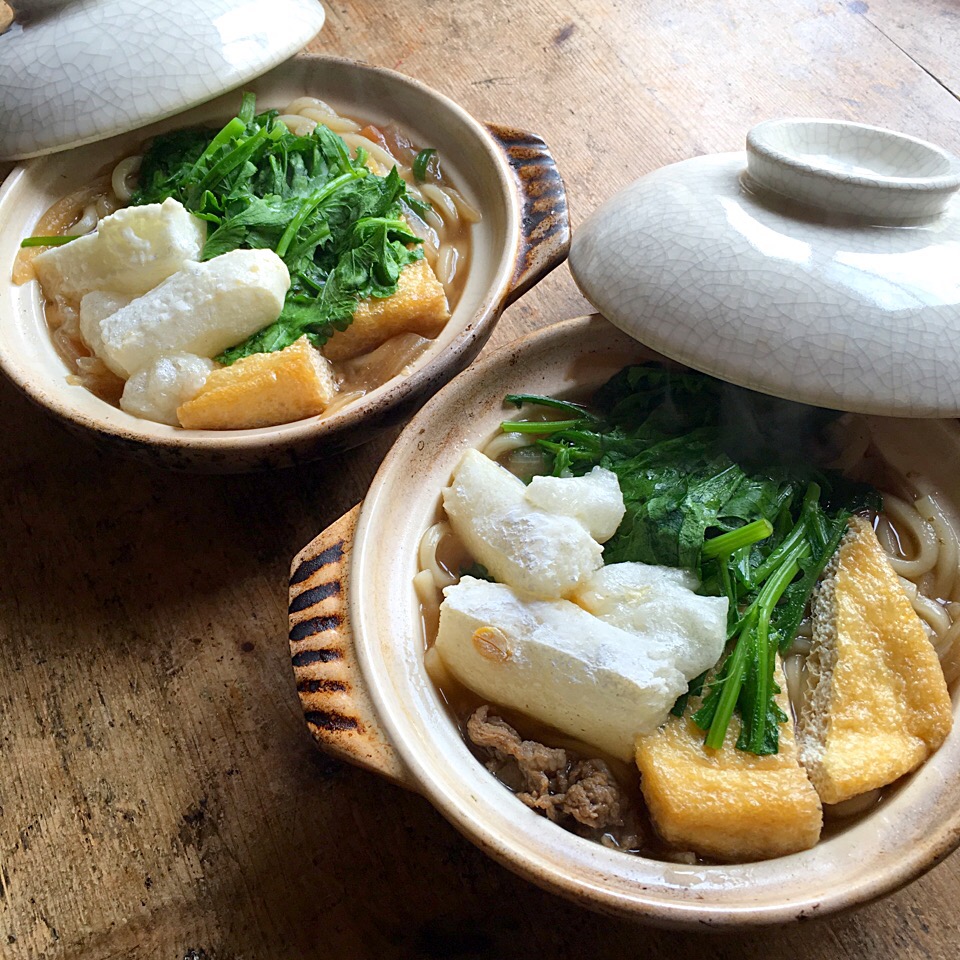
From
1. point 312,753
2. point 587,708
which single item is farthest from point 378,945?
point 587,708

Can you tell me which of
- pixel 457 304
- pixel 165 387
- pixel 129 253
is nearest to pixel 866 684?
pixel 457 304

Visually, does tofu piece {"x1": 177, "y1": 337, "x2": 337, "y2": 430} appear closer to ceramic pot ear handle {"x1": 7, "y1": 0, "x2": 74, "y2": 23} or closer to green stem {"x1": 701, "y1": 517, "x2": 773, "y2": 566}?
green stem {"x1": 701, "y1": 517, "x2": 773, "y2": 566}

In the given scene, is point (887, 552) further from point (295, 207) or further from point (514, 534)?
point (295, 207)

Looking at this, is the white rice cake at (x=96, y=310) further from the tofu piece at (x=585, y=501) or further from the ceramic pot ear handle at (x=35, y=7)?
the tofu piece at (x=585, y=501)

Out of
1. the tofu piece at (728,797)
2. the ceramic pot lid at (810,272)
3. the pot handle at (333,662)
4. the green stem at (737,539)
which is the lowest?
the tofu piece at (728,797)

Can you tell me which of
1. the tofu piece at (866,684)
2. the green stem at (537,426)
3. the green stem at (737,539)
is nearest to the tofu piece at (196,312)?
the green stem at (537,426)

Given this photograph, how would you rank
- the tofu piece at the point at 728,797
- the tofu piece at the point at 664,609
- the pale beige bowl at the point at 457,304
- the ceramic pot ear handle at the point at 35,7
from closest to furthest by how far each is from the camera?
1. the tofu piece at the point at 728,797
2. the tofu piece at the point at 664,609
3. the pale beige bowl at the point at 457,304
4. the ceramic pot ear handle at the point at 35,7

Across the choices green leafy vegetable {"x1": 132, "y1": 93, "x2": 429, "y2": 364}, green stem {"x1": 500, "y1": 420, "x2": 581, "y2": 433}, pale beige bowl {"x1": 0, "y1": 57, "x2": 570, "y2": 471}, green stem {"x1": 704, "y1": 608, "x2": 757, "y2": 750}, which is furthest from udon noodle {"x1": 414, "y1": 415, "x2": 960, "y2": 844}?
green leafy vegetable {"x1": 132, "y1": 93, "x2": 429, "y2": 364}
